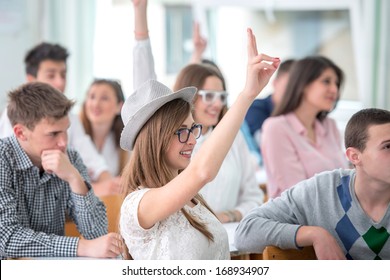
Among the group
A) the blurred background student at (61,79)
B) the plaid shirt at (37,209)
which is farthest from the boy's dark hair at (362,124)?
the blurred background student at (61,79)

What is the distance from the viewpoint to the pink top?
3.18 m

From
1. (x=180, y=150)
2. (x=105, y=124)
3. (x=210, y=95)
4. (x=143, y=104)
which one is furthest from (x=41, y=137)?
(x=105, y=124)

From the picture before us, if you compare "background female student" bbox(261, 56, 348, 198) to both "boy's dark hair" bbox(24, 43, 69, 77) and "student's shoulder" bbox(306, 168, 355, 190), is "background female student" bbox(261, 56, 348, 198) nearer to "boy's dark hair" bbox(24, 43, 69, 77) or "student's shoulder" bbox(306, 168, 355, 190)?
"student's shoulder" bbox(306, 168, 355, 190)

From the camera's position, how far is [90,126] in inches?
160

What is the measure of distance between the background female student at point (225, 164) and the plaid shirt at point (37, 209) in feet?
1.91

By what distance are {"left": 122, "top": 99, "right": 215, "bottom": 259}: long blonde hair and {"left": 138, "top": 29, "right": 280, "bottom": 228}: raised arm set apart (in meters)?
0.12

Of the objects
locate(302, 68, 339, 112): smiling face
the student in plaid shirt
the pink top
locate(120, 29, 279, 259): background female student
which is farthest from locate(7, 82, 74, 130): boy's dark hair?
locate(302, 68, 339, 112): smiling face

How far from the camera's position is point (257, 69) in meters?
1.65

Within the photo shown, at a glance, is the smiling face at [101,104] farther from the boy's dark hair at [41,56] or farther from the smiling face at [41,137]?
the smiling face at [41,137]

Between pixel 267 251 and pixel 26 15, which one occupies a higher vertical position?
pixel 26 15

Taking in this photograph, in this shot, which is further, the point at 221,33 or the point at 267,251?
the point at 221,33

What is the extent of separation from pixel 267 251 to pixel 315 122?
1400 mm
